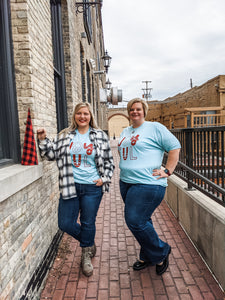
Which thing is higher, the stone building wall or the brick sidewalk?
the stone building wall

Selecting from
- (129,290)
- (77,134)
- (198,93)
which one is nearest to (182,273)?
(129,290)

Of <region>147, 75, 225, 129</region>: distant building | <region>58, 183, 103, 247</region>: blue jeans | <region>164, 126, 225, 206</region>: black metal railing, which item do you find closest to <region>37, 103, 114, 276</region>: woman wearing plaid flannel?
<region>58, 183, 103, 247</region>: blue jeans

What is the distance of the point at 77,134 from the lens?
273 centimetres

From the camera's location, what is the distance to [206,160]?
126 inches

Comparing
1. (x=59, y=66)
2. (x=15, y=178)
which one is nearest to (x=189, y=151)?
(x=15, y=178)

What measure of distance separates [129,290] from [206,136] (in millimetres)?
2048

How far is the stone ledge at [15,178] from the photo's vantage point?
1.80 metres

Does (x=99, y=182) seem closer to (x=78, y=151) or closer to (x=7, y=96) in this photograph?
(x=78, y=151)

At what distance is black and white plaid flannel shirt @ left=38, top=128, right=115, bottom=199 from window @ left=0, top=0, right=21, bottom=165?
1.11 feet

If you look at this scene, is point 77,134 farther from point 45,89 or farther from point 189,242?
point 189,242

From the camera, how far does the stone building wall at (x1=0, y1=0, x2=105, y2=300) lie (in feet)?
6.23

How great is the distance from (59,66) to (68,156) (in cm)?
268

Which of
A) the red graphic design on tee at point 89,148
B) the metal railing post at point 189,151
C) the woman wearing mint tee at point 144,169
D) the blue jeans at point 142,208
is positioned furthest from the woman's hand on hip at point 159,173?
the metal railing post at point 189,151

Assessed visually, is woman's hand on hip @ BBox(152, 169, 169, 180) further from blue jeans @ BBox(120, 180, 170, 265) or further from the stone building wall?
the stone building wall
